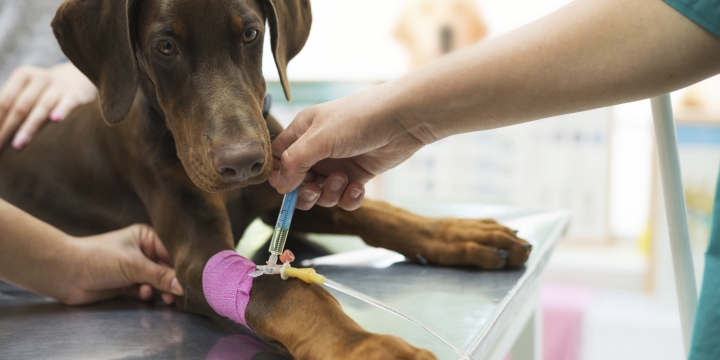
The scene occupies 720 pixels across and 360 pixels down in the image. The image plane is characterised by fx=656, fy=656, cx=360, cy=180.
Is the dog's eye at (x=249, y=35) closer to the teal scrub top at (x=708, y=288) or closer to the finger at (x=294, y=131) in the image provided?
the finger at (x=294, y=131)

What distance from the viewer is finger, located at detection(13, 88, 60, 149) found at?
158 cm

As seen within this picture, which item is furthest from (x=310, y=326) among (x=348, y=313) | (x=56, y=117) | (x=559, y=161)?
(x=559, y=161)

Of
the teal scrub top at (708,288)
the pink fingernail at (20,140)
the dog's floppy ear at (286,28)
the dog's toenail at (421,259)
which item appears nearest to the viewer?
the teal scrub top at (708,288)

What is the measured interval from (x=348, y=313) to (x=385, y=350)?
0.94 feet

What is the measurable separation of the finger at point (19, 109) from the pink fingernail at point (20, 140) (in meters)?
0.05

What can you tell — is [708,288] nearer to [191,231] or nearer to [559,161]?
[191,231]

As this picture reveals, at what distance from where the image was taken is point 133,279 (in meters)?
1.25

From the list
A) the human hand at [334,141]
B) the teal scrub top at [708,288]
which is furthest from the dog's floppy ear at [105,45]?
the teal scrub top at [708,288]

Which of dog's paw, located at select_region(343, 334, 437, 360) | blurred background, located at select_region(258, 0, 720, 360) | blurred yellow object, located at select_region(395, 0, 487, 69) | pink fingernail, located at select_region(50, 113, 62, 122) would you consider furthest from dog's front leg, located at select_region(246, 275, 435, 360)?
blurred yellow object, located at select_region(395, 0, 487, 69)

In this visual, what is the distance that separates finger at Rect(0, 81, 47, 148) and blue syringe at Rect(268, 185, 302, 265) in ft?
2.81

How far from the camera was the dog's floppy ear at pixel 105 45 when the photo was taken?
44.7 inches

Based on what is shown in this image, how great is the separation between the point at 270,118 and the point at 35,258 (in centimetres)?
51

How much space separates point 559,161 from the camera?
351 cm

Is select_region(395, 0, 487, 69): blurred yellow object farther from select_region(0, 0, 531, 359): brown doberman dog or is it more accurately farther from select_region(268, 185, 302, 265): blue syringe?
select_region(268, 185, 302, 265): blue syringe
